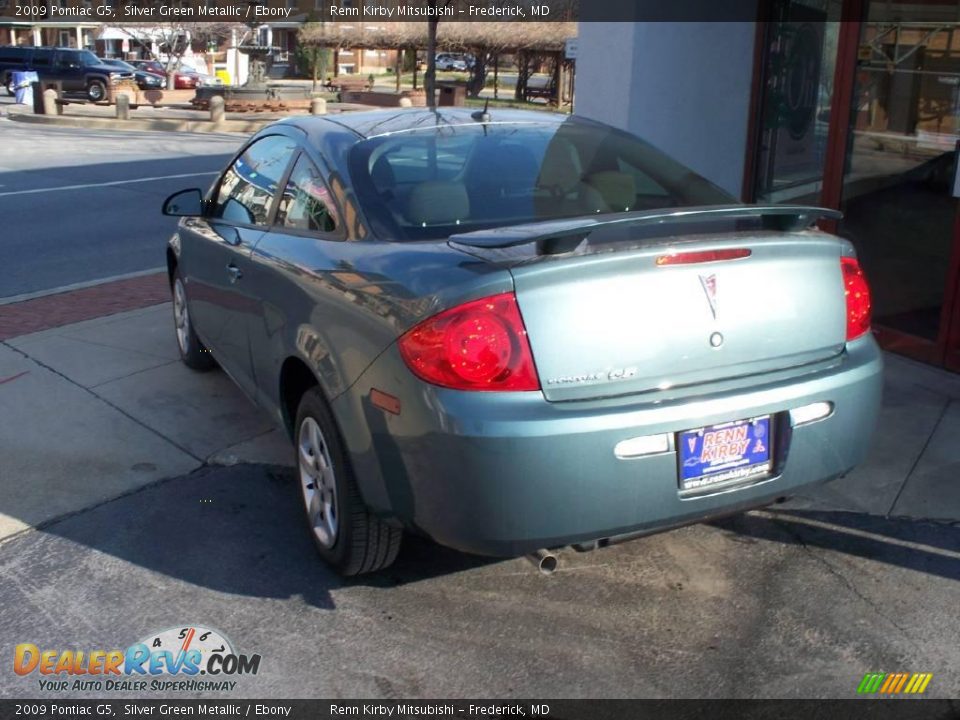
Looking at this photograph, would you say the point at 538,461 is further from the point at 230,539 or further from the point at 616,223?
the point at 230,539

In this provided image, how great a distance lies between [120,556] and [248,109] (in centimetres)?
2889

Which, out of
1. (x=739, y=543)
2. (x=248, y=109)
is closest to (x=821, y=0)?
(x=739, y=543)

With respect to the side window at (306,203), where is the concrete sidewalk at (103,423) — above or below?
below

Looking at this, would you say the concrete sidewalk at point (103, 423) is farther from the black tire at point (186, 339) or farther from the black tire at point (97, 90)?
the black tire at point (97, 90)

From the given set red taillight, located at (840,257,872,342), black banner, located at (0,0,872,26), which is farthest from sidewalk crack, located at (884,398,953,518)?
black banner, located at (0,0,872,26)

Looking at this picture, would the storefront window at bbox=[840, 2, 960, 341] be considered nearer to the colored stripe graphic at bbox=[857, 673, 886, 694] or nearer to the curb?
the colored stripe graphic at bbox=[857, 673, 886, 694]

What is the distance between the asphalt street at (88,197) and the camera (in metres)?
9.97

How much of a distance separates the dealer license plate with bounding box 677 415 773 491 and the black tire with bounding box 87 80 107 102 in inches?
1408

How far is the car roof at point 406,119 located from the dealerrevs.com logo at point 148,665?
208 centimetres

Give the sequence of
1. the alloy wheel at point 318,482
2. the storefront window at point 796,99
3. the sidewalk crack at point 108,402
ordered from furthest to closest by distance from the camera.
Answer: the storefront window at point 796,99
the sidewalk crack at point 108,402
the alloy wheel at point 318,482

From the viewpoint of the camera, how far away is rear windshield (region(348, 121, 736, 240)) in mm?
3883

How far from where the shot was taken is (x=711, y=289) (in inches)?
131

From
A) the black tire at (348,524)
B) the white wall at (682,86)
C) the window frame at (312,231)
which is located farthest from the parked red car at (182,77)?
the black tire at (348,524)

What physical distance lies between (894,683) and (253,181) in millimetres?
3508
